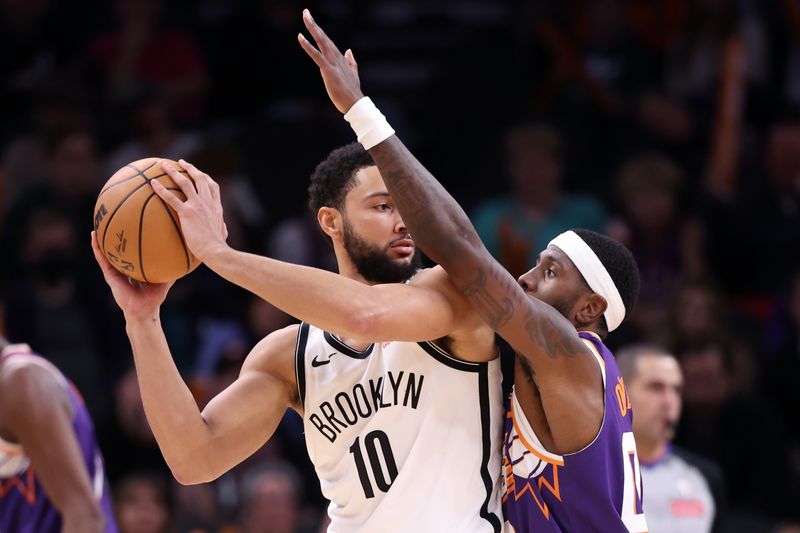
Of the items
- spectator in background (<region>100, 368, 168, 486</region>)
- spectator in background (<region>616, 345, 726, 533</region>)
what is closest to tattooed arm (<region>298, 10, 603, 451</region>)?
spectator in background (<region>616, 345, 726, 533</region>)

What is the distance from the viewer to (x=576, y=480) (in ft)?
15.2

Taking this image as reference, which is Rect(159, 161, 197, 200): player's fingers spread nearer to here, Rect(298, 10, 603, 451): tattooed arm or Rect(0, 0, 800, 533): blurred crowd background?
Rect(298, 10, 603, 451): tattooed arm

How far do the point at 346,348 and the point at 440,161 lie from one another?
19.9ft

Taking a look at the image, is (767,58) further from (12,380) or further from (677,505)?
(12,380)

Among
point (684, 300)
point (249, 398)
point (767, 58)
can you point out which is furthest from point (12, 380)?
point (767, 58)

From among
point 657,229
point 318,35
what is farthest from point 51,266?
point 318,35

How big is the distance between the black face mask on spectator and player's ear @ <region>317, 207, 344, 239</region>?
4.50 meters

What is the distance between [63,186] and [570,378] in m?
6.22

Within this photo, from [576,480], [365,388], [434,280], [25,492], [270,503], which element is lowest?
[270,503]

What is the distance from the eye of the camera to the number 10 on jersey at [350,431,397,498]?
4.74 meters

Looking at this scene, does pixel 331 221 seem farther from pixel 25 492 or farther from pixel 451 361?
pixel 25 492

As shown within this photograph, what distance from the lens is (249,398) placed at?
5.05 m

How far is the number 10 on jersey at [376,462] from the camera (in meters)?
Result: 4.74

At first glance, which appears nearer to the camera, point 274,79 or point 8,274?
point 8,274
